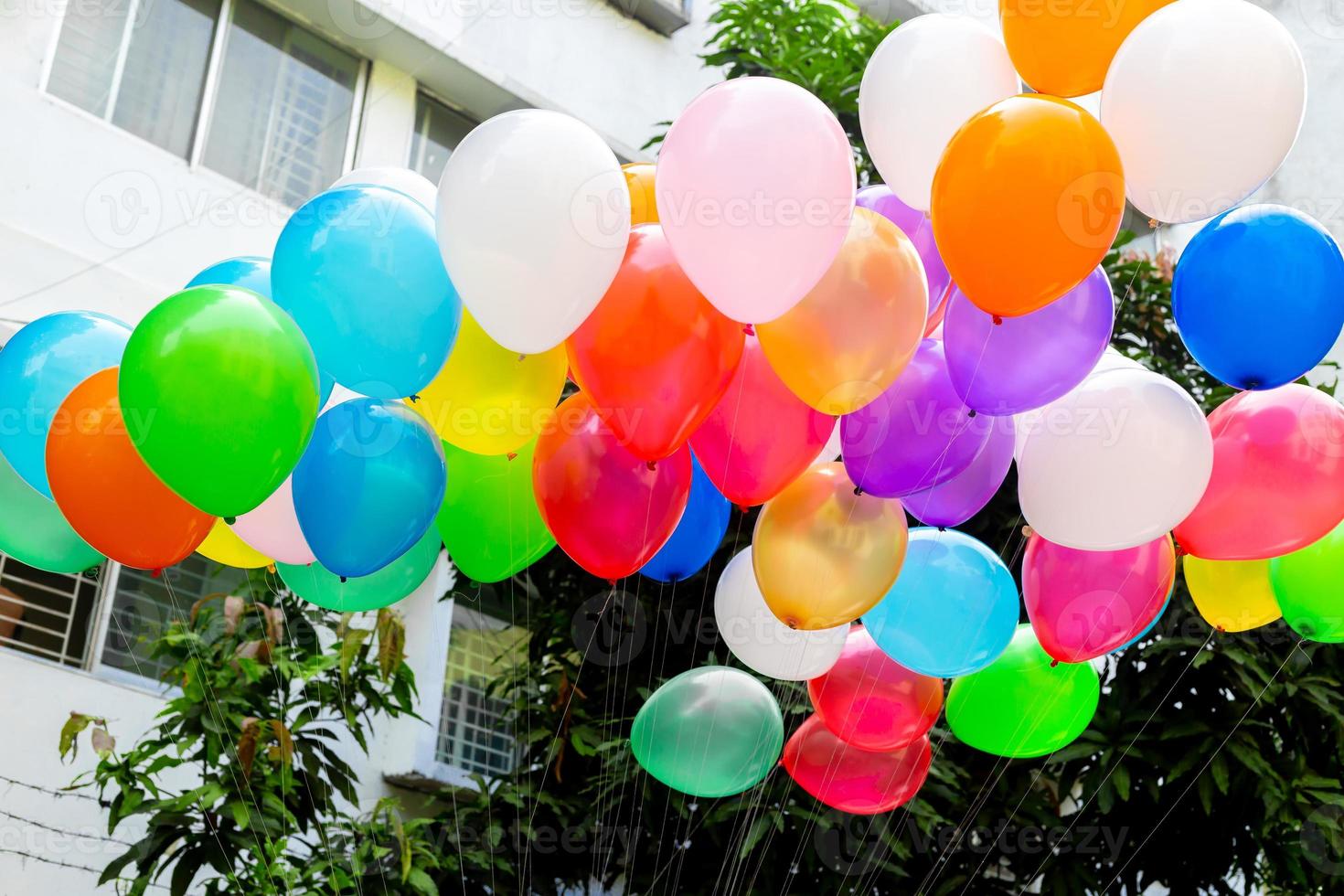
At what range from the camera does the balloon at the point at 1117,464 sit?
348 centimetres

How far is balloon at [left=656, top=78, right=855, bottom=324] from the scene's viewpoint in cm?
315

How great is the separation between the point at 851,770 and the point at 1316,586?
1.52 meters

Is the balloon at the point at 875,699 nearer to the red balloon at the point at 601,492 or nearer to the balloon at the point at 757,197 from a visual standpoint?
the red balloon at the point at 601,492

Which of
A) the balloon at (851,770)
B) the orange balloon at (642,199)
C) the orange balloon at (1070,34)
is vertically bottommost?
the balloon at (851,770)

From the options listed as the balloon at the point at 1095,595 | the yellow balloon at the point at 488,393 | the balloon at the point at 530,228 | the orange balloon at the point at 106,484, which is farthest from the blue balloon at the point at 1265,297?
the orange balloon at the point at 106,484

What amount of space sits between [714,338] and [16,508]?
6.48 feet

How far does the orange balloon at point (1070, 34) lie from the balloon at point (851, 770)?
2.20m

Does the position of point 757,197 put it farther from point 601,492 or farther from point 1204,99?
point 1204,99

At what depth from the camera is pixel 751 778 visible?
444 centimetres

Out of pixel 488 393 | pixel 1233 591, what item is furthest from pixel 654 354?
pixel 1233 591

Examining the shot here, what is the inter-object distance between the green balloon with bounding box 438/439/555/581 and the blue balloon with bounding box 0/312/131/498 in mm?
982

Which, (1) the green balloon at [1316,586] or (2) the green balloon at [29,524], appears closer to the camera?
(2) the green balloon at [29,524]

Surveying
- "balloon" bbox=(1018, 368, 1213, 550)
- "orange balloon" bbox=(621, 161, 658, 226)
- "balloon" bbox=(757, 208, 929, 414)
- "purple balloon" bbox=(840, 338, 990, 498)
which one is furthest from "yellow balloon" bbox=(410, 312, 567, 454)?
"balloon" bbox=(1018, 368, 1213, 550)

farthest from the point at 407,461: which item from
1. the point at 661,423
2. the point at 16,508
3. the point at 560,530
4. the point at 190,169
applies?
the point at 190,169
